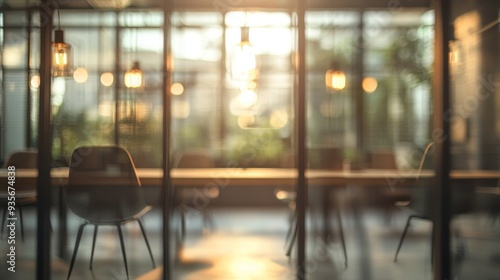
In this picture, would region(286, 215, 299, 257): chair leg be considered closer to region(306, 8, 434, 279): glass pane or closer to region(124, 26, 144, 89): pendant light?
region(306, 8, 434, 279): glass pane

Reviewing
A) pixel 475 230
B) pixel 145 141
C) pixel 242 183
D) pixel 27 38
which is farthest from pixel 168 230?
pixel 475 230

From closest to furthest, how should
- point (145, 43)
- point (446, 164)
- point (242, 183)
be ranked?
point (446, 164)
point (145, 43)
point (242, 183)

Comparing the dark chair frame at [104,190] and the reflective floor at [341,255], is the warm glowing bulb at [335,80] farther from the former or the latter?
the dark chair frame at [104,190]

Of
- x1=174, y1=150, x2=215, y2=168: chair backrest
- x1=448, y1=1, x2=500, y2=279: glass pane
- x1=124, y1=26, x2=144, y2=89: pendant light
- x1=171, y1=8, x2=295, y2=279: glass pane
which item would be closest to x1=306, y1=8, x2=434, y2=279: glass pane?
x1=448, y1=1, x2=500, y2=279: glass pane

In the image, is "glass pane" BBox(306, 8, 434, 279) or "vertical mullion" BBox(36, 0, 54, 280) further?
"glass pane" BBox(306, 8, 434, 279)

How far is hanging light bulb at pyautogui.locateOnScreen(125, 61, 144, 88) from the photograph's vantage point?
2.72m

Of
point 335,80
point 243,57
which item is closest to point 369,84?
point 335,80

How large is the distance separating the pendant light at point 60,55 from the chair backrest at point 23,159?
0.52 meters

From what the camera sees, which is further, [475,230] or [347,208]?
[347,208]

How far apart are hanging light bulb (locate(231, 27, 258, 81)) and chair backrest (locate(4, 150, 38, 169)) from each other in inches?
60.6

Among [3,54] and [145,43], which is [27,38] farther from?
[145,43]

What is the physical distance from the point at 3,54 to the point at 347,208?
2.47 meters

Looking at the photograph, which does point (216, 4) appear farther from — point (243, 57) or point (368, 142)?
point (368, 142)

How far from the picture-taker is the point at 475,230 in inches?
103
